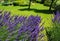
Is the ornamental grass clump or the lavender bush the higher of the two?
the lavender bush

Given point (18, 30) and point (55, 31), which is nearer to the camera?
point (18, 30)

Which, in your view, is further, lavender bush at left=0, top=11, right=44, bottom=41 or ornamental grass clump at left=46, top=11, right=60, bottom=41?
ornamental grass clump at left=46, top=11, right=60, bottom=41

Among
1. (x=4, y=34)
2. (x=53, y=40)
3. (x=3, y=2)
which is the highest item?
(x=4, y=34)

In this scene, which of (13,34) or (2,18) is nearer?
(13,34)

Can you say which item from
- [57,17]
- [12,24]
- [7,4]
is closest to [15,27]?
[12,24]

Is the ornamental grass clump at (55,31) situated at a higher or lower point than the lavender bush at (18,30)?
lower

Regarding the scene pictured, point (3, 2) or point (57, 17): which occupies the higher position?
point (57, 17)

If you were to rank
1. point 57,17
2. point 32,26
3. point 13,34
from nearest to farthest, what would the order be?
1. point 13,34
2. point 32,26
3. point 57,17

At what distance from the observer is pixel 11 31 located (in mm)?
5266

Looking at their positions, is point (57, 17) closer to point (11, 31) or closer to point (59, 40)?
point (59, 40)

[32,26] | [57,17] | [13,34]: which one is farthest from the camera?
[57,17]

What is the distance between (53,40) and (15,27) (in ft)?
5.63

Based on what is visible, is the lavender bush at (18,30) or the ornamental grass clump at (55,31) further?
the ornamental grass clump at (55,31)

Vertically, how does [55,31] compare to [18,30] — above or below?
below
